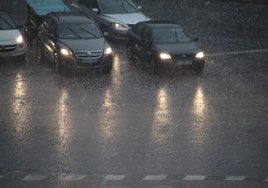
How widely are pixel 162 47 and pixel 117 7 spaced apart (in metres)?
7.08

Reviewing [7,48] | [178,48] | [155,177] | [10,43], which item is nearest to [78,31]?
[10,43]

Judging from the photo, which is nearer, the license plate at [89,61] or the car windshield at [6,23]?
the license plate at [89,61]

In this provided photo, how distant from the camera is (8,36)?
77.1 feet

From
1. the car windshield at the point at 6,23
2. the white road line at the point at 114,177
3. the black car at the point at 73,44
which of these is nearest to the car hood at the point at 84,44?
the black car at the point at 73,44

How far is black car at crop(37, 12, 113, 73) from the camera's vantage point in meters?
21.8

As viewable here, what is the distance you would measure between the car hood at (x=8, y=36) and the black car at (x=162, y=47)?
4.36 meters

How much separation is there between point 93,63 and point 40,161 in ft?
29.2

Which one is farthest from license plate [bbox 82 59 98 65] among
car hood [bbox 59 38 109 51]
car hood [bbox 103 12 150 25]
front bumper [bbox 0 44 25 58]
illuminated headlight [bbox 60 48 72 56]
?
car hood [bbox 103 12 150 25]

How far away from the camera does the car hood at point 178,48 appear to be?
22.2 meters

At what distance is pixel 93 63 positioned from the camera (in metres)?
21.9

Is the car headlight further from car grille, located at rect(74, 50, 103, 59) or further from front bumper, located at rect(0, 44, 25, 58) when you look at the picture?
front bumper, located at rect(0, 44, 25, 58)

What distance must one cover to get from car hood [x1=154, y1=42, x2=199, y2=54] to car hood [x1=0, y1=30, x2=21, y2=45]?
17.3 feet

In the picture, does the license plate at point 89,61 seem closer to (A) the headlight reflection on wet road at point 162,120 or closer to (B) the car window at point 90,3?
(A) the headlight reflection on wet road at point 162,120

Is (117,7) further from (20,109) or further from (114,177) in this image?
(114,177)
